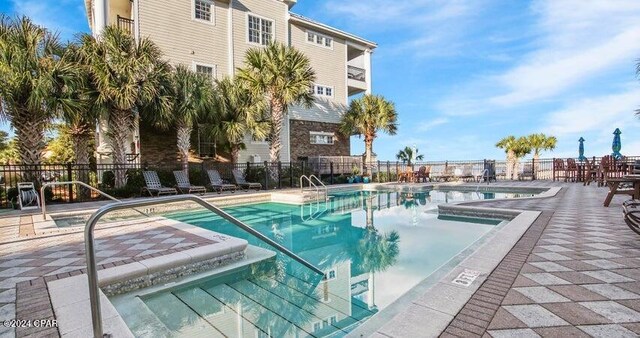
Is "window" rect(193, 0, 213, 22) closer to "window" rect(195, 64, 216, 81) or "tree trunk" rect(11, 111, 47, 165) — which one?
"window" rect(195, 64, 216, 81)

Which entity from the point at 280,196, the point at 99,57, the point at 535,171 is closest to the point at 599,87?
the point at 535,171

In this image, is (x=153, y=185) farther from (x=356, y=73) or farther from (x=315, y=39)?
(x=356, y=73)

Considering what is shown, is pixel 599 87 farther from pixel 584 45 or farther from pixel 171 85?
pixel 171 85

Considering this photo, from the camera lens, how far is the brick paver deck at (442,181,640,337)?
2.16 meters

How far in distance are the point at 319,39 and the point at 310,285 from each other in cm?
2048

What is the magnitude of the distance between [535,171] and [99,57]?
24469 millimetres

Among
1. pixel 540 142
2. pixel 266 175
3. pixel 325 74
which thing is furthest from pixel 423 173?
pixel 266 175

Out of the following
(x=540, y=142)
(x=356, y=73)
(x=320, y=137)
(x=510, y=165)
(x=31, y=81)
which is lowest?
(x=510, y=165)

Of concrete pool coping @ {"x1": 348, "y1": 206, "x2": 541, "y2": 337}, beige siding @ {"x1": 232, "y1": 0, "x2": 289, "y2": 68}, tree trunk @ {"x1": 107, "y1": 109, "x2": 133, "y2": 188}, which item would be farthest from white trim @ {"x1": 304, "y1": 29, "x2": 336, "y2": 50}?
concrete pool coping @ {"x1": 348, "y1": 206, "x2": 541, "y2": 337}

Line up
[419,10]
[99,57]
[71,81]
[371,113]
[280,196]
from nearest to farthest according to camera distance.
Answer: [71,81] < [99,57] < [280,196] < [419,10] < [371,113]

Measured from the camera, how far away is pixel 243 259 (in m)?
4.73

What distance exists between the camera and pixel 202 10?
16500 millimetres

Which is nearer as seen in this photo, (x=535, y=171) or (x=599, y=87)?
(x=599, y=87)

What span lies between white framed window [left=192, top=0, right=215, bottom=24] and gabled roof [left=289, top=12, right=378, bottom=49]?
525 cm
